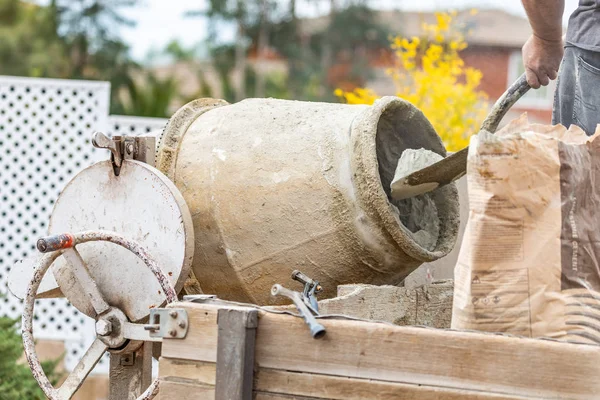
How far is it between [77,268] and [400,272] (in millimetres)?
1025

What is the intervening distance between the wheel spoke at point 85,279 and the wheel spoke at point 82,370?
116mm

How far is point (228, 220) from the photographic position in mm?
2957

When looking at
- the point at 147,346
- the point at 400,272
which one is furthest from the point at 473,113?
the point at 147,346

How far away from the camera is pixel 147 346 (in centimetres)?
283

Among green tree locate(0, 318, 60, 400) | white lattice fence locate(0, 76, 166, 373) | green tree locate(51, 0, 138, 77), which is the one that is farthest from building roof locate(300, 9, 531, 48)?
green tree locate(0, 318, 60, 400)

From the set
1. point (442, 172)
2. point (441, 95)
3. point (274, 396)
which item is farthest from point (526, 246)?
point (441, 95)

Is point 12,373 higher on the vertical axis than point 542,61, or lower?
lower

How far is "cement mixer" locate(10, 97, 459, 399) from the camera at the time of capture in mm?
2773

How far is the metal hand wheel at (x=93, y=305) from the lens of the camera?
2688 mm

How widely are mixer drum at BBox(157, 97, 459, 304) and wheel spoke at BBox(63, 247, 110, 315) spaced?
14.9 inches

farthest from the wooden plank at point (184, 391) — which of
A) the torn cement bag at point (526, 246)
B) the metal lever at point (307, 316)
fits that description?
the torn cement bag at point (526, 246)

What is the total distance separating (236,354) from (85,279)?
34.6 inches

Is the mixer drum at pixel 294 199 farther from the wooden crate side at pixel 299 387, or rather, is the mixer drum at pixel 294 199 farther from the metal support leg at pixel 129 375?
the wooden crate side at pixel 299 387

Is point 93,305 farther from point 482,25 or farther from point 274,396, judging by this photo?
point 482,25
